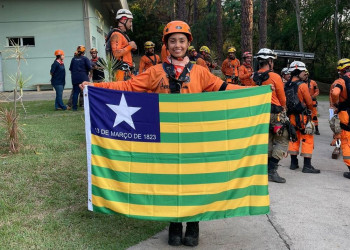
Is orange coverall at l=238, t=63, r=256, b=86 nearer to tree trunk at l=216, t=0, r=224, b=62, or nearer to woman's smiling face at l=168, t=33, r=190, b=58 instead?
woman's smiling face at l=168, t=33, r=190, b=58

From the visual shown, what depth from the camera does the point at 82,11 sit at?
67.1 feet

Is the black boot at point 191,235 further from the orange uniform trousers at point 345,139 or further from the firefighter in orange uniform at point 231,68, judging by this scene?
the firefighter in orange uniform at point 231,68

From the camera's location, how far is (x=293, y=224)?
4734mm

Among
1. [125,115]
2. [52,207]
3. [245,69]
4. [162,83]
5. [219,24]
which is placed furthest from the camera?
[219,24]

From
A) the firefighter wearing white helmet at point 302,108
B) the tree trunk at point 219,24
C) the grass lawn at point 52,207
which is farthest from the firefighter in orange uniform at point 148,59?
the tree trunk at point 219,24

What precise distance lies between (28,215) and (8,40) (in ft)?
60.0

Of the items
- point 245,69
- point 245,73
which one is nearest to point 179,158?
point 245,73

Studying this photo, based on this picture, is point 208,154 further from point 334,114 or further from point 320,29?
point 320,29

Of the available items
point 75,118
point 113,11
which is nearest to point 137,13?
point 113,11

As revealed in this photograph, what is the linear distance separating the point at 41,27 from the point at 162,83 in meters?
18.3

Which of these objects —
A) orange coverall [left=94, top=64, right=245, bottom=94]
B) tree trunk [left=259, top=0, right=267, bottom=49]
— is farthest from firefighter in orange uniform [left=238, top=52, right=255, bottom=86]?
orange coverall [left=94, top=64, right=245, bottom=94]

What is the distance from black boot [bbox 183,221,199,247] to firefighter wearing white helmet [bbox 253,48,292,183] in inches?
117

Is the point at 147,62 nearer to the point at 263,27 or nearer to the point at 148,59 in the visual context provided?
the point at 148,59

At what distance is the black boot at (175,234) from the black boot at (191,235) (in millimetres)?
70
